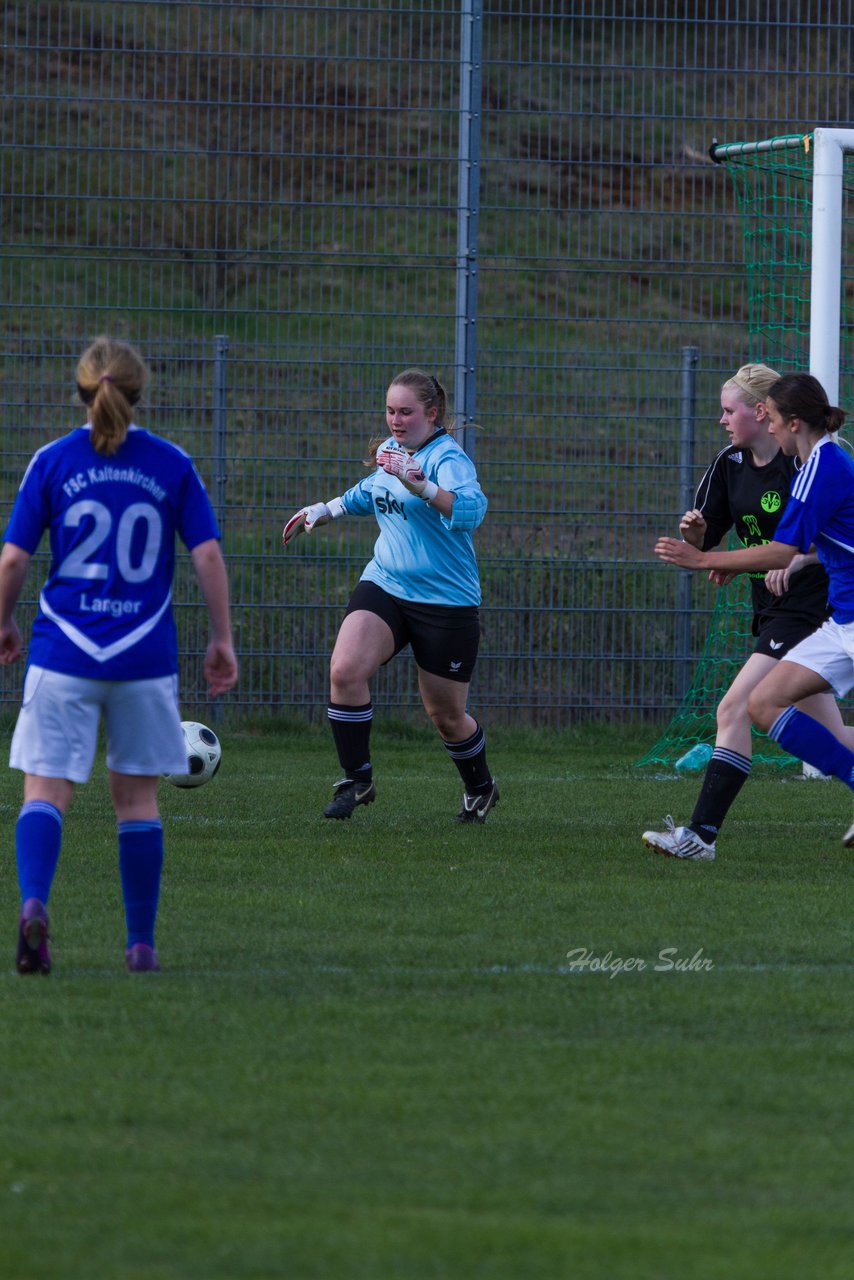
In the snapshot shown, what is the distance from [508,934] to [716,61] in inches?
321

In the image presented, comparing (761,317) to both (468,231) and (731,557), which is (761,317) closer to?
(468,231)

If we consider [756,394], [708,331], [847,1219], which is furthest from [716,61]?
[847,1219]

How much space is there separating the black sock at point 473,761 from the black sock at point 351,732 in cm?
35

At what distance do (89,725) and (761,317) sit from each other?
744 cm

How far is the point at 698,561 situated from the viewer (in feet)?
22.5

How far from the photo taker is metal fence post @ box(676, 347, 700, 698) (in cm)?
1150

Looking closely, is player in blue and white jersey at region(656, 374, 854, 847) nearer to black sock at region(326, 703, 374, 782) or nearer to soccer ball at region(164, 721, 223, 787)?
black sock at region(326, 703, 374, 782)

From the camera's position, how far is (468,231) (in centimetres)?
1134

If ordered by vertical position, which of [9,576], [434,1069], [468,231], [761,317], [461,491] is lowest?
[434,1069]

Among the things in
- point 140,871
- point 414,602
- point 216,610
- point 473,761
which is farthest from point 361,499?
point 140,871

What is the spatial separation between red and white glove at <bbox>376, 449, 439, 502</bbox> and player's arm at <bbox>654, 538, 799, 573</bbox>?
1057 millimetres

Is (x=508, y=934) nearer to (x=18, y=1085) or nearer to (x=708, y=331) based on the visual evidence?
(x=18, y=1085)

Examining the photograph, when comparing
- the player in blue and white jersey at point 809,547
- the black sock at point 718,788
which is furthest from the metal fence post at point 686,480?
the player in blue and white jersey at point 809,547

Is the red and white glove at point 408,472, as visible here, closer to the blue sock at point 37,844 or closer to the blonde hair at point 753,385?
the blonde hair at point 753,385
